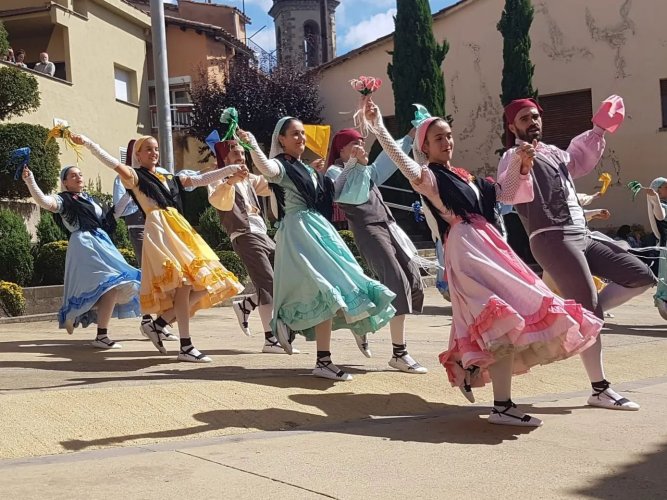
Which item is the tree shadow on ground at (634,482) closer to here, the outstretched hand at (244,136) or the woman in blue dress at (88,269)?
the outstretched hand at (244,136)

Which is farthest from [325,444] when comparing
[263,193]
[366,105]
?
[263,193]

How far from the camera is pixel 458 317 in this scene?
5.38 metres

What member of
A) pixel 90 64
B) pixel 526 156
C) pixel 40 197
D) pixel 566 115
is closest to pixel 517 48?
pixel 566 115

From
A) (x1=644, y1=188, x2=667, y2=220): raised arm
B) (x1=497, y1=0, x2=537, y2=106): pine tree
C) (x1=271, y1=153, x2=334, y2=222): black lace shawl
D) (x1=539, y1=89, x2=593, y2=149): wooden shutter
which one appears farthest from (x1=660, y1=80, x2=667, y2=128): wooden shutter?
(x1=271, y1=153, x2=334, y2=222): black lace shawl

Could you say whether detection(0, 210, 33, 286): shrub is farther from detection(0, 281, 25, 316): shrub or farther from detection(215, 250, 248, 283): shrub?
detection(215, 250, 248, 283): shrub

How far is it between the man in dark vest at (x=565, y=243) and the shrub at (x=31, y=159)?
39.7 ft

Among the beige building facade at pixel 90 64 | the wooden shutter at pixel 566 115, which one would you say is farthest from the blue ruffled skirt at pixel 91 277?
the wooden shutter at pixel 566 115

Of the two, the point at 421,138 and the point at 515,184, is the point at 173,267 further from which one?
the point at 515,184

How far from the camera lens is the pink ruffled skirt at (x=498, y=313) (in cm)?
504

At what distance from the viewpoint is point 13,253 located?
1375cm

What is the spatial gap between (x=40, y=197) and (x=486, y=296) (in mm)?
4868

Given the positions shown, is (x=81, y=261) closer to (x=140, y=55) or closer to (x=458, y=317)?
(x=458, y=317)

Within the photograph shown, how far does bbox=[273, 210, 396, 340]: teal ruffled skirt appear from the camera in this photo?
6.34m

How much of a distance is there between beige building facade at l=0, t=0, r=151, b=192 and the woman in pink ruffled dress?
16.6 meters
